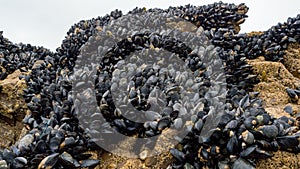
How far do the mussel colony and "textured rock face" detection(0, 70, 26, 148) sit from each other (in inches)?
10.8

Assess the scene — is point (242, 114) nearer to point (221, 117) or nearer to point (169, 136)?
point (221, 117)

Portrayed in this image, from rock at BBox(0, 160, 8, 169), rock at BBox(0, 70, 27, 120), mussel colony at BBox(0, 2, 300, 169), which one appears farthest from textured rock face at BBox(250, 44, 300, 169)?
rock at BBox(0, 70, 27, 120)

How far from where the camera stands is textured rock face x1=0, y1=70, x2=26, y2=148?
4578 millimetres

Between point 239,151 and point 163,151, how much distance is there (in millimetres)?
622

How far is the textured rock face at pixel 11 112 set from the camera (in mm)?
4578

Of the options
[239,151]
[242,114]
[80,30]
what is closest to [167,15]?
[80,30]

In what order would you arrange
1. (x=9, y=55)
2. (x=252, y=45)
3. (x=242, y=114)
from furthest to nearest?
1. (x=9, y=55)
2. (x=252, y=45)
3. (x=242, y=114)

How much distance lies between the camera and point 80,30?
20.1 feet

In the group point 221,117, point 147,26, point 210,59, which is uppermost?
point 147,26

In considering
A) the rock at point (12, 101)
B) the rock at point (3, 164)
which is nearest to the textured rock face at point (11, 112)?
the rock at point (12, 101)

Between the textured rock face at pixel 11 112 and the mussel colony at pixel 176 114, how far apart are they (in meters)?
0.27

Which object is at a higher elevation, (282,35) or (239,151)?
(282,35)

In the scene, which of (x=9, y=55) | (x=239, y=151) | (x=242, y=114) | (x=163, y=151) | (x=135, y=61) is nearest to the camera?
(x=239, y=151)

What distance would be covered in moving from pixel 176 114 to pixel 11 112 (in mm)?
2907
